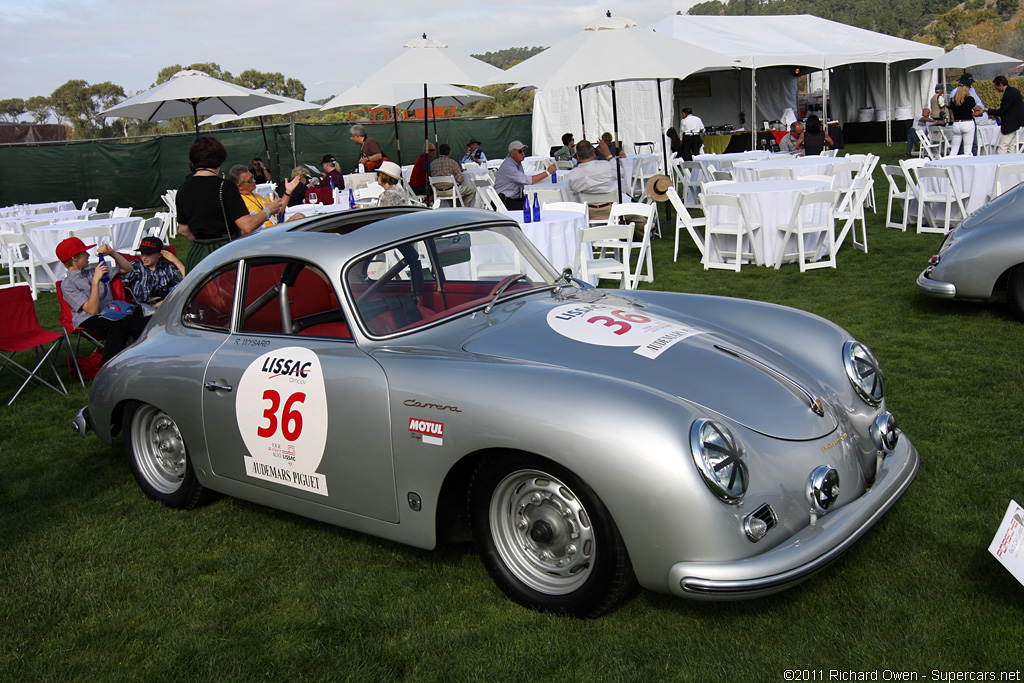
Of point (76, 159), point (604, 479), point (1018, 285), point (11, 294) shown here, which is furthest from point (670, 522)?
point (76, 159)

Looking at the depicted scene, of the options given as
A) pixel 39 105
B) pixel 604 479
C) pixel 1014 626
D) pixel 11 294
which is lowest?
pixel 1014 626

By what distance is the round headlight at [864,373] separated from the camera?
3568 mm

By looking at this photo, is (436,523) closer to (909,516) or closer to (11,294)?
(909,516)

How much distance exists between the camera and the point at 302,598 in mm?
3422

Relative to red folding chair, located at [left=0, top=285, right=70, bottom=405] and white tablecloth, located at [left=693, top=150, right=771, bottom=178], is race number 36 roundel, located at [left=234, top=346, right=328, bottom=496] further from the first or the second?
white tablecloth, located at [left=693, top=150, right=771, bottom=178]

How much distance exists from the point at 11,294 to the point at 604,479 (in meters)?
5.85

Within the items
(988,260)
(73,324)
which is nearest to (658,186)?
(988,260)

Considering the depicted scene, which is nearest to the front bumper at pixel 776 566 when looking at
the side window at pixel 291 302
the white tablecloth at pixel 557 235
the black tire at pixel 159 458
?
the side window at pixel 291 302

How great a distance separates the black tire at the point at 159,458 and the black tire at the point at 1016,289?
19.5 ft

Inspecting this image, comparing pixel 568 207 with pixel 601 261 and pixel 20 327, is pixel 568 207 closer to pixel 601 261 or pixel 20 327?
pixel 601 261

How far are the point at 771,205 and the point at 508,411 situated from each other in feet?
24.4

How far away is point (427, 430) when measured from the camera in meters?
3.12

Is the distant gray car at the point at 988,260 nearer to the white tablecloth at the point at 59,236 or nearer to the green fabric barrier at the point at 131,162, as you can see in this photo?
the white tablecloth at the point at 59,236

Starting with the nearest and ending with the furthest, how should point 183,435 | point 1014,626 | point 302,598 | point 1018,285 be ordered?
1. point 1014,626
2. point 302,598
3. point 183,435
4. point 1018,285
